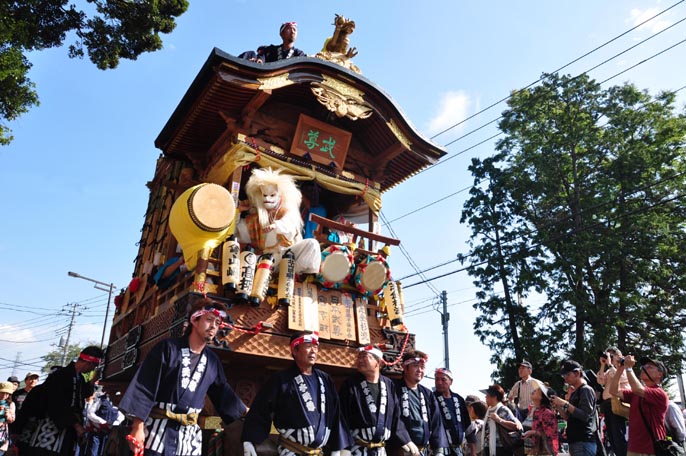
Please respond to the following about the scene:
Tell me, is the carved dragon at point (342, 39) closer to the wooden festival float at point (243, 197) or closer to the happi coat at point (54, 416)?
the wooden festival float at point (243, 197)

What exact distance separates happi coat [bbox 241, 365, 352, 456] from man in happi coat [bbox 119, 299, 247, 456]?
0.23m

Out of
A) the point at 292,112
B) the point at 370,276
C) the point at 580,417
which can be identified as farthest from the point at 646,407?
the point at 292,112

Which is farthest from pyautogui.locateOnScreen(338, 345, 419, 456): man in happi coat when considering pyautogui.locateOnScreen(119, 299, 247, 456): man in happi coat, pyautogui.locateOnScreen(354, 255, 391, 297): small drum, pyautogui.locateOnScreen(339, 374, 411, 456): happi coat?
pyautogui.locateOnScreen(354, 255, 391, 297): small drum

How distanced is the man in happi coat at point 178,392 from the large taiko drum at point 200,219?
8.87 feet

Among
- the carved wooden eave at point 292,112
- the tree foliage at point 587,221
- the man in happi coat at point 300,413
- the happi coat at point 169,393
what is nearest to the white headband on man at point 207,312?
the happi coat at point 169,393

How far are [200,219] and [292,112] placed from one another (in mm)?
3591

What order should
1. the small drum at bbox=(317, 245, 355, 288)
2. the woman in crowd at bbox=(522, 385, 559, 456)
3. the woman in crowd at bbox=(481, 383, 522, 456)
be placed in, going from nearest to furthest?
the woman in crowd at bbox=(522, 385, 559, 456) < the woman in crowd at bbox=(481, 383, 522, 456) < the small drum at bbox=(317, 245, 355, 288)

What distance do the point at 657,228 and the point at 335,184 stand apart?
14.7m

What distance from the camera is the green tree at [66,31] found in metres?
6.95

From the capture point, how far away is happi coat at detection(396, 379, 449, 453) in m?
5.60

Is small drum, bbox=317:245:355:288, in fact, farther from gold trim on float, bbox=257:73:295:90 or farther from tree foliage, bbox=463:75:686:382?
tree foliage, bbox=463:75:686:382

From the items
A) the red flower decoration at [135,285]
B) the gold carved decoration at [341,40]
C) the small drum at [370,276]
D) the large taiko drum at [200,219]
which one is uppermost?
the gold carved decoration at [341,40]

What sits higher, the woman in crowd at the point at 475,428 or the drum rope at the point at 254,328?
the drum rope at the point at 254,328

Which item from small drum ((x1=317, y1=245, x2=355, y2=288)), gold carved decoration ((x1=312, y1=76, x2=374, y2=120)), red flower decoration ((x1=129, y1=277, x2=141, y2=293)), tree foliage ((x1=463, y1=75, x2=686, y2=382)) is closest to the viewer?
small drum ((x1=317, y1=245, x2=355, y2=288))
